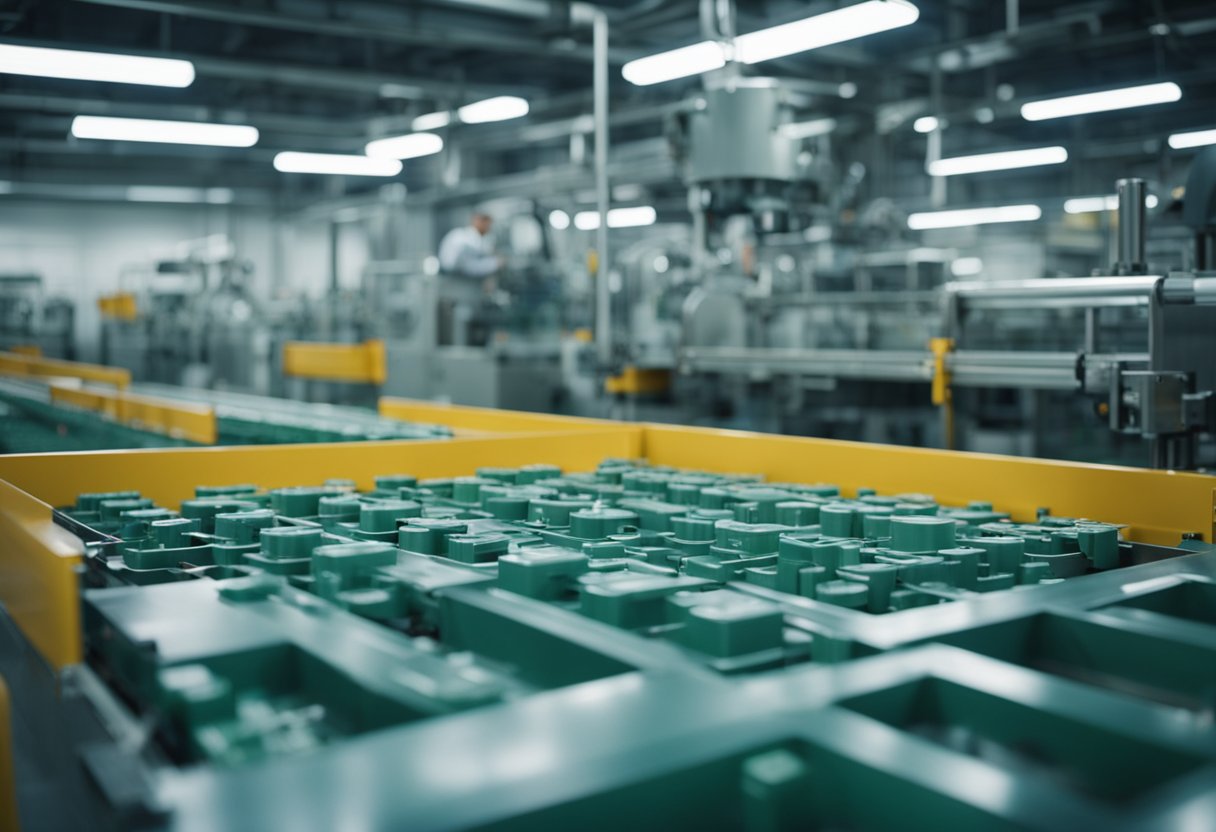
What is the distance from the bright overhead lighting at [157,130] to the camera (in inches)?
272

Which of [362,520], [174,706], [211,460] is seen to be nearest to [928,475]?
[362,520]

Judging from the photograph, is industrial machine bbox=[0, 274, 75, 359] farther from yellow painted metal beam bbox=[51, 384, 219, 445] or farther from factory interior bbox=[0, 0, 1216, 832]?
yellow painted metal beam bbox=[51, 384, 219, 445]

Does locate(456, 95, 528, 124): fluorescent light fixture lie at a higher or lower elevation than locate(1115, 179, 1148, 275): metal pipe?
higher

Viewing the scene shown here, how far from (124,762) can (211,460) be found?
1839 mm

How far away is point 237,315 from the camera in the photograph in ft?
45.0

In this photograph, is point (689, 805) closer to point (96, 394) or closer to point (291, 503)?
point (291, 503)

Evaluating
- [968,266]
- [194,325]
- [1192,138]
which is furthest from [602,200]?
[194,325]

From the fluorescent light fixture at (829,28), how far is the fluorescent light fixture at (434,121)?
16.7 ft

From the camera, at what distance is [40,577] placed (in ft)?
4.68

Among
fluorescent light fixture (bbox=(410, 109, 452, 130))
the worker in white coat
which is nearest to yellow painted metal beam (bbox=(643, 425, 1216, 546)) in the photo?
the worker in white coat

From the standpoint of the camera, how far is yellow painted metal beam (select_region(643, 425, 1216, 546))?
2.05 meters

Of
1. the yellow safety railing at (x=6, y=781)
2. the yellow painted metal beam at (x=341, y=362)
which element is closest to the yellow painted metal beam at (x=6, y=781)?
the yellow safety railing at (x=6, y=781)

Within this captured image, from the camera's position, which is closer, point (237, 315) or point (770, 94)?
point (770, 94)

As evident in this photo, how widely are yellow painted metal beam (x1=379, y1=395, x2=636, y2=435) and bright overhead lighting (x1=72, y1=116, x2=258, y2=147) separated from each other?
353cm
